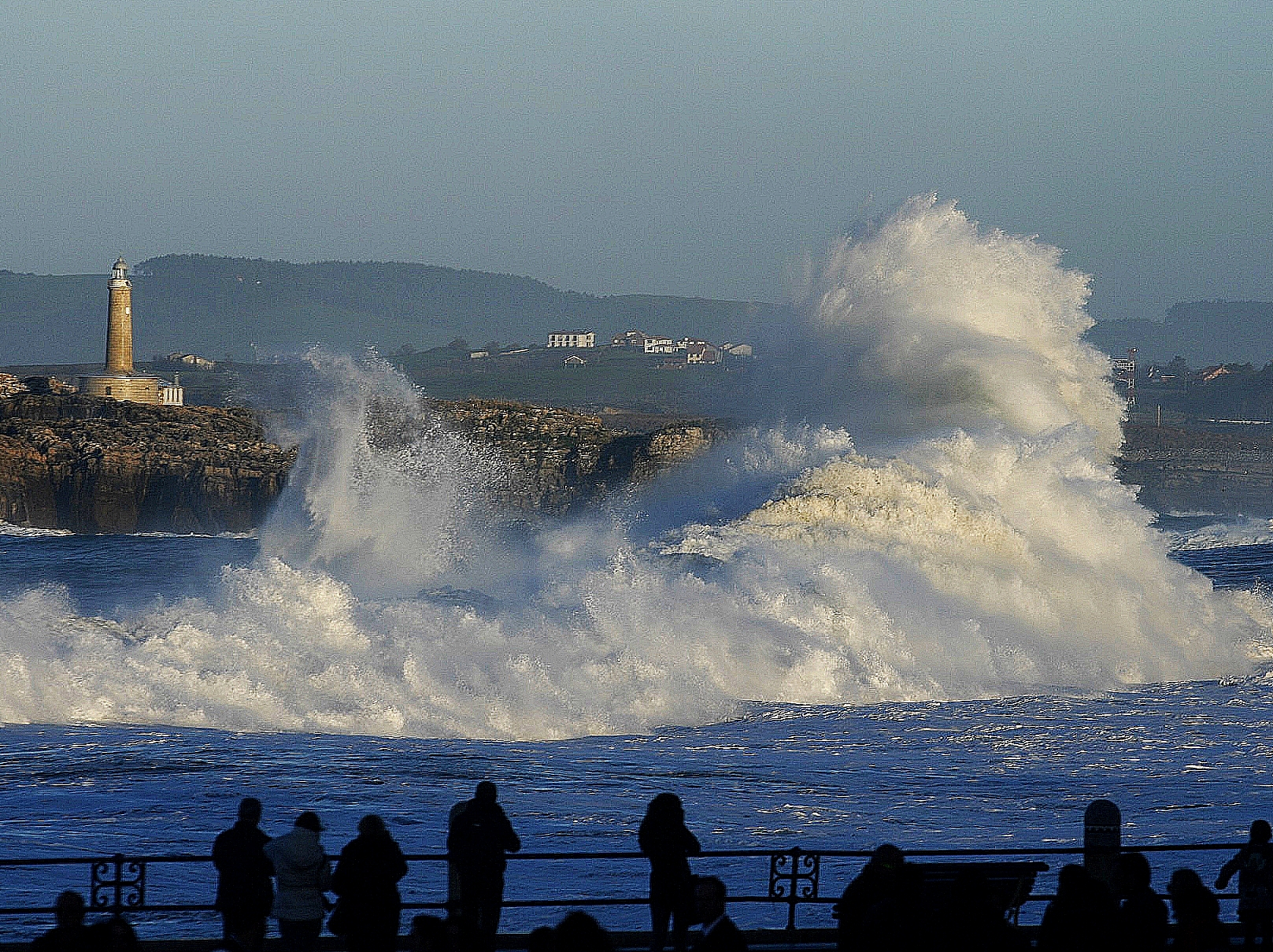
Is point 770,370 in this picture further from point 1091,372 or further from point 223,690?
point 223,690

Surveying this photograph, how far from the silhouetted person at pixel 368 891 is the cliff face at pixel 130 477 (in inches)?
2834

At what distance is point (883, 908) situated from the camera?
7766mm

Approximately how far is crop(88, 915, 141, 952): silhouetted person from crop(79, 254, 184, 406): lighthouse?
103 metres

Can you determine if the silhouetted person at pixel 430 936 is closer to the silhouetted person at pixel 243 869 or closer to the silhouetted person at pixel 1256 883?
the silhouetted person at pixel 243 869

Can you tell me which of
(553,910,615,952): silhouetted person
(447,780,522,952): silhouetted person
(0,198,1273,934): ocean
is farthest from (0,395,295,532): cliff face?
(553,910,615,952): silhouetted person

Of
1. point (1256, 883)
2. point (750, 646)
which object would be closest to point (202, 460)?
point (750, 646)

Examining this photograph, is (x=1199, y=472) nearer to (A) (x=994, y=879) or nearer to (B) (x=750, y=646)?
(B) (x=750, y=646)

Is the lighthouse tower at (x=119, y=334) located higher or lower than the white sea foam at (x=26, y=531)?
higher

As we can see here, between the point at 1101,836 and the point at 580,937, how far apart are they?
519 cm

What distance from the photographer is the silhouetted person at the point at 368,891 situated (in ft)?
29.1

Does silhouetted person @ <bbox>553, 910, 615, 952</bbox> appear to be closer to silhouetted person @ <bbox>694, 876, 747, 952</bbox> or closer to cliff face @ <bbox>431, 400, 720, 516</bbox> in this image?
silhouetted person @ <bbox>694, 876, 747, 952</bbox>

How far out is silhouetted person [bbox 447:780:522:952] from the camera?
9766mm

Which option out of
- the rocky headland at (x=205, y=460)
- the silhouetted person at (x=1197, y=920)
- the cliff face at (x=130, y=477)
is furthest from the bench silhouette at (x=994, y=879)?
the cliff face at (x=130, y=477)

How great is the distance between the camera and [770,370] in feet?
141
